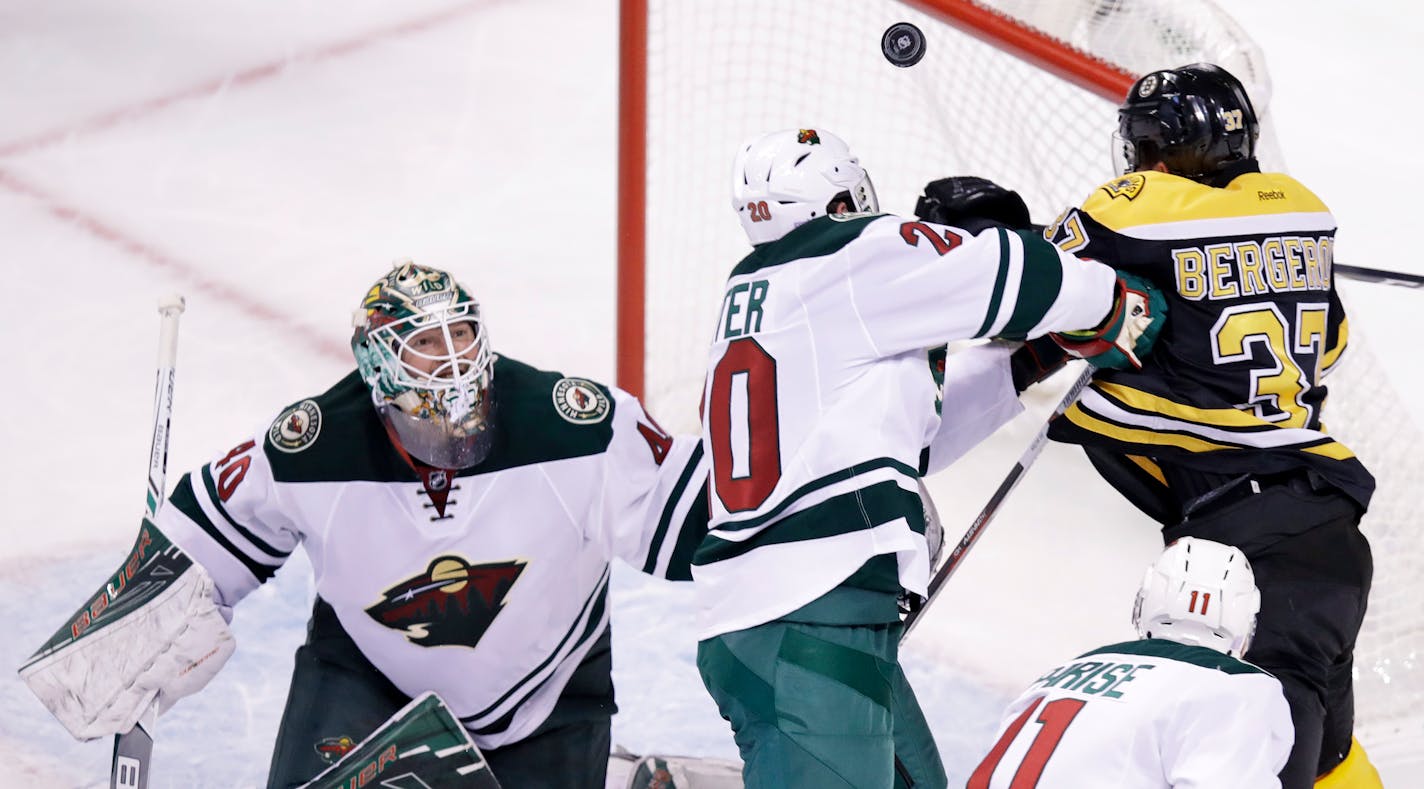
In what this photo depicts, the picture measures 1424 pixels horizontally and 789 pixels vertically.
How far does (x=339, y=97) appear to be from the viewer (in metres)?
6.39

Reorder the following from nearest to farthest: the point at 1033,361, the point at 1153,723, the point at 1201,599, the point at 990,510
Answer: the point at 1153,723
the point at 1201,599
the point at 1033,361
the point at 990,510

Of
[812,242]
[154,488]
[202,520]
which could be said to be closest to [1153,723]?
[812,242]

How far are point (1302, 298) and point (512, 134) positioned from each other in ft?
12.4

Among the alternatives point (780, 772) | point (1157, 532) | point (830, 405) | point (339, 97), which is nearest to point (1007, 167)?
point (1157, 532)

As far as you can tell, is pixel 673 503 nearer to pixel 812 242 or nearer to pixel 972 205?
pixel 812 242

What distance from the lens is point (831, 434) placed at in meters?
2.53

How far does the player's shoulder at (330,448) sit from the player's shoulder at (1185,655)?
119cm

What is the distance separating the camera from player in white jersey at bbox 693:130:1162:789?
246 centimetres

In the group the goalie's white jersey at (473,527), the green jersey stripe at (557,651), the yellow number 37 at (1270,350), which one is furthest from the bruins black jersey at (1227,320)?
the green jersey stripe at (557,651)

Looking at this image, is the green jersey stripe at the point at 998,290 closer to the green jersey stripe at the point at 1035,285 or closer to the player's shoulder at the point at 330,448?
the green jersey stripe at the point at 1035,285

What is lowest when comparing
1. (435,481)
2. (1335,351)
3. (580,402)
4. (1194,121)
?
(435,481)

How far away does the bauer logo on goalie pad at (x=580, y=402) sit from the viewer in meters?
2.96

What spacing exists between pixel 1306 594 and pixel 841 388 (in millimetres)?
763

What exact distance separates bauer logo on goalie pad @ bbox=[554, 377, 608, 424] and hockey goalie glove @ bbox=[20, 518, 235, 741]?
64cm
